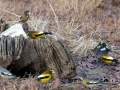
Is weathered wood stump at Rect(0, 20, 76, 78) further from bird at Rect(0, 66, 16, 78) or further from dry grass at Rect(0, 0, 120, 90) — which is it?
dry grass at Rect(0, 0, 120, 90)

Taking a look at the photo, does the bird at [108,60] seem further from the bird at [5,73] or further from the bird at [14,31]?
the bird at [5,73]

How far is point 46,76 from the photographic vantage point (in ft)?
26.8

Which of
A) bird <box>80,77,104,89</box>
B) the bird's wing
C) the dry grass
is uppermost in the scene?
the dry grass

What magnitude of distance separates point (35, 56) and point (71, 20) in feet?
15.2

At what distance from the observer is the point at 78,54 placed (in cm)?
1080

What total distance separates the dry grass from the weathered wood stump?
7.24 feet

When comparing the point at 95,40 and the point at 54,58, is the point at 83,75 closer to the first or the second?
the point at 54,58

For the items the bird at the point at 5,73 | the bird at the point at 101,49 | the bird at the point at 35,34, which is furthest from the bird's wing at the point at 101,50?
the bird at the point at 5,73

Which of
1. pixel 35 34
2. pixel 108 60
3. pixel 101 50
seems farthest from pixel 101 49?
pixel 35 34

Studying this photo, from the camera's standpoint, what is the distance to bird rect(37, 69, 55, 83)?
8.15 meters

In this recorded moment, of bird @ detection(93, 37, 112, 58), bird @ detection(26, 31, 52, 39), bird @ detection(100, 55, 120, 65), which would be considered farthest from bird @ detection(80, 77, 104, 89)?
bird @ detection(93, 37, 112, 58)

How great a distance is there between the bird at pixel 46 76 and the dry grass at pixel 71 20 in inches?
101

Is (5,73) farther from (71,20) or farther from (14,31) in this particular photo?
(71,20)

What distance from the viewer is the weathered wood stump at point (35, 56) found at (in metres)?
8.25
